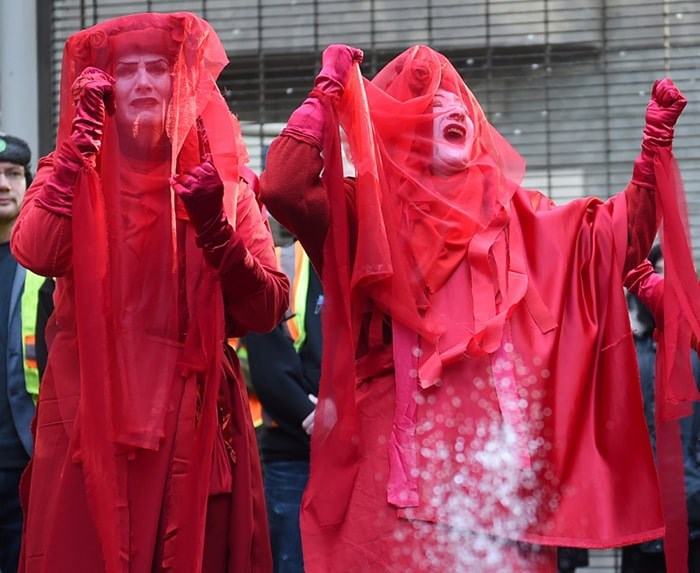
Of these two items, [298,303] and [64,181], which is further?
[298,303]

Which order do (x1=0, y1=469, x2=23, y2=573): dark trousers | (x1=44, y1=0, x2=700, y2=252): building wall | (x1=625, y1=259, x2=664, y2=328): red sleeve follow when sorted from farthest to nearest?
(x1=44, y1=0, x2=700, y2=252): building wall < (x1=0, y1=469, x2=23, y2=573): dark trousers < (x1=625, y1=259, x2=664, y2=328): red sleeve

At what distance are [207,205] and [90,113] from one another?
0.39 meters

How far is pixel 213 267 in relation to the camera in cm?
373

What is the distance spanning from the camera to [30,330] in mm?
4816

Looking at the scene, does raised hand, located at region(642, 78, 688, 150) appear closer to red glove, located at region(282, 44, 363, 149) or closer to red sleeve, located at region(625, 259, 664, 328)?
red sleeve, located at region(625, 259, 664, 328)

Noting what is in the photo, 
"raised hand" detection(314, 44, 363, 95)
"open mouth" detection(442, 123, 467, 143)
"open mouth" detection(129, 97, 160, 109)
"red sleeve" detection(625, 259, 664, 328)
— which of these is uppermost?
"raised hand" detection(314, 44, 363, 95)

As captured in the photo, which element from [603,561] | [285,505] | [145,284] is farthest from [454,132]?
[603,561]

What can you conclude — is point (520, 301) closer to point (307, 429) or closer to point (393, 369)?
point (393, 369)

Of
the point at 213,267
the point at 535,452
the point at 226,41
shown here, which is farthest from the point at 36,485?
the point at 226,41

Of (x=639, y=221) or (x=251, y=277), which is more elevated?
(x=639, y=221)

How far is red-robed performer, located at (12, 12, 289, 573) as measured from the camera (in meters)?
3.68

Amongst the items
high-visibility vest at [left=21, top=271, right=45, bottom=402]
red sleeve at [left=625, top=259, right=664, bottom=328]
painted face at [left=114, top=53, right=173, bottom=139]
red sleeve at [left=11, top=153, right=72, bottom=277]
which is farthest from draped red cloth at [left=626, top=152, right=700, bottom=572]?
high-visibility vest at [left=21, top=271, right=45, bottom=402]

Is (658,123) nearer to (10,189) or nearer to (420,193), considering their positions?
(420,193)

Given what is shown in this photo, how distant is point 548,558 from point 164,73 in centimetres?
157
